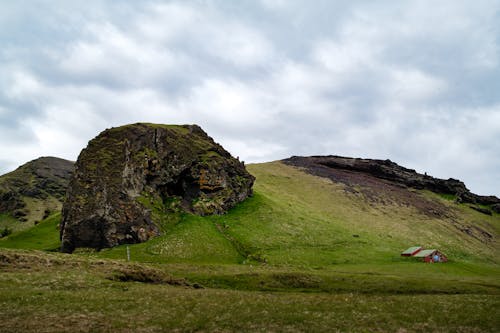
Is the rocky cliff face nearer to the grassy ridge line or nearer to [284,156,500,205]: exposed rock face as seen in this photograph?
[284,156,500,205]: exposed rock face

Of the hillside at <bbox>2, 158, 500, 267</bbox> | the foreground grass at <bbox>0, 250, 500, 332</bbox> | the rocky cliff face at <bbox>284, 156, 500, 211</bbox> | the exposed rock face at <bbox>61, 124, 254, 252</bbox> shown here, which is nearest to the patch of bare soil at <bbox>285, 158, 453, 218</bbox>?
the hillside at <bbox>2, 158, 500, 267</bbox>

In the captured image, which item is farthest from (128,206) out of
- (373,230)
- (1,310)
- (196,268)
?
(373,230)

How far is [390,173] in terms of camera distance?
169m

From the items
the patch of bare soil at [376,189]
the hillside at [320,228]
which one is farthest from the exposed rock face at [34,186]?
the patch of bare soil at [376,189]

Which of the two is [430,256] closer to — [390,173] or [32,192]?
[390,173]

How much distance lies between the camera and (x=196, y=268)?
5012 centimetres

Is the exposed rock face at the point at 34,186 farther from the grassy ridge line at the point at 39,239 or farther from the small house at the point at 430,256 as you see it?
the small house at the point at 430,256

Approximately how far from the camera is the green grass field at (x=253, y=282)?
24.9 metres

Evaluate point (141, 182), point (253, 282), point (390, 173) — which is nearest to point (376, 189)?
point (390, 173)

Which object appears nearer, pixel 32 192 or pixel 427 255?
pixel 427 255

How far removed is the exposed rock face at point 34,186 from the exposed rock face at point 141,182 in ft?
→ 272

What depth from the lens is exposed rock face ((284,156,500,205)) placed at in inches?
6594

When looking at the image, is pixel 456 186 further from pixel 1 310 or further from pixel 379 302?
pixel 1 310

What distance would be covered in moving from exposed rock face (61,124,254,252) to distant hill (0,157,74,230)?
232 feet
